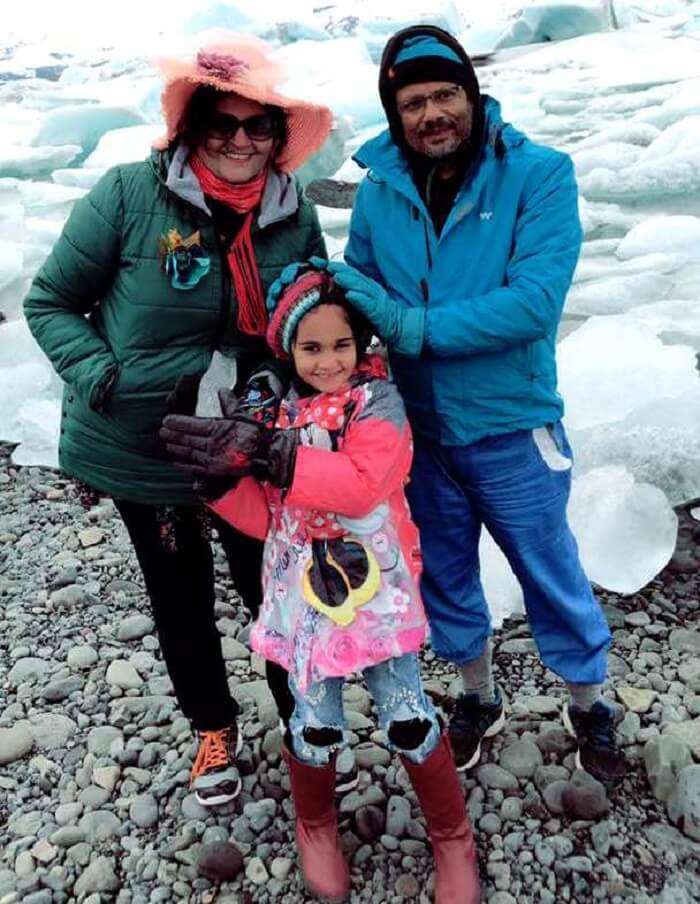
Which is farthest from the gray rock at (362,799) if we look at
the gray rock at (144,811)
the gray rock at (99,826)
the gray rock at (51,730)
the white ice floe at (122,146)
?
the white ice floe at (122,146)

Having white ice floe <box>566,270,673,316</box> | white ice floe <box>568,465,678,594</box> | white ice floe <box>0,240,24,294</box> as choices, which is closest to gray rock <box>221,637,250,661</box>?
white ice floe <box>568,465,678,594</box>

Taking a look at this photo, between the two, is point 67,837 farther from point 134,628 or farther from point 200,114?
point 200,114

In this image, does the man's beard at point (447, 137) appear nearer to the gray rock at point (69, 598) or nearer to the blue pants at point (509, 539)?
the blue pants at point (509, 539)

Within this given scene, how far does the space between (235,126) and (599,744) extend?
192 centimetres

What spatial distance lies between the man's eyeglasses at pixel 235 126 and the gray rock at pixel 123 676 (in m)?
2.03

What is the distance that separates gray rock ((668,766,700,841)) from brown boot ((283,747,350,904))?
89 centimetres

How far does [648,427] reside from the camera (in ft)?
14.7

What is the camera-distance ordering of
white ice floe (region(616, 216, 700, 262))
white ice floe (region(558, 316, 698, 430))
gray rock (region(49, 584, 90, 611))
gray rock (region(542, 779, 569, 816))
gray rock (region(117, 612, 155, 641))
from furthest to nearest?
white ice floe (region(616, 216, 700, 262)), white ice floe (region(558, 316, 698, 430)), gray rock (region(49, 584, 90, 611)), gray rock (region(117, 612, 155, 641)), gray rock (region(542, 779, 569, 816))

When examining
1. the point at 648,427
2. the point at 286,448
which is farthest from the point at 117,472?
the point at 648,427

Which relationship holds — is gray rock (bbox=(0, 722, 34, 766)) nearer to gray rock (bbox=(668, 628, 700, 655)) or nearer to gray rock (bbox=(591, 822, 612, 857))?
gray rock (bbox=(591, 822, 612, 857))

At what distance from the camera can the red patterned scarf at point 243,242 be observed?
82.8 inches

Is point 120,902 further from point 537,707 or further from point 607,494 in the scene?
point 607,494

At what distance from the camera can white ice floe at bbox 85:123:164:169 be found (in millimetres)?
12531

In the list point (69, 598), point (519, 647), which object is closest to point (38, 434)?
point (69, 598)
